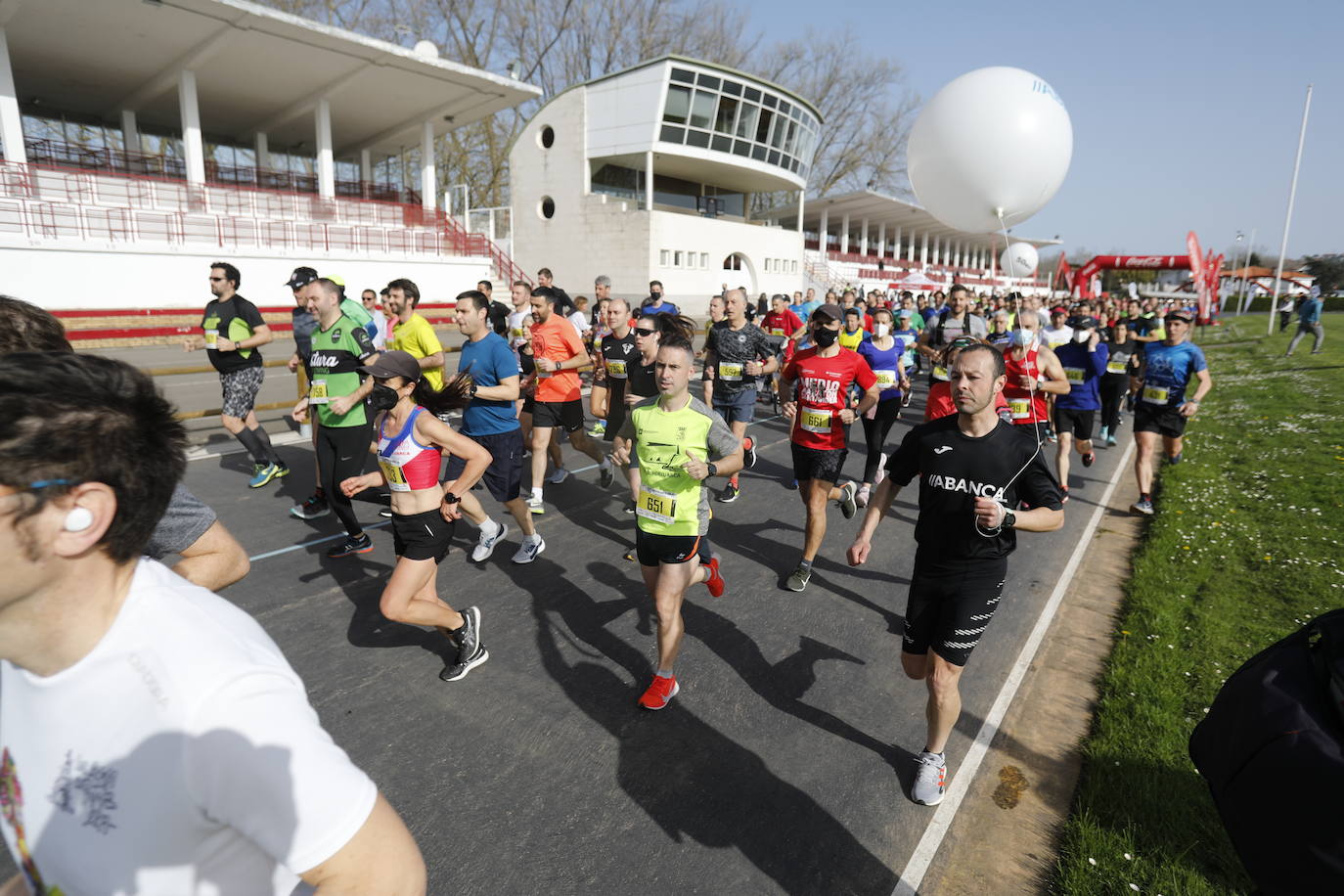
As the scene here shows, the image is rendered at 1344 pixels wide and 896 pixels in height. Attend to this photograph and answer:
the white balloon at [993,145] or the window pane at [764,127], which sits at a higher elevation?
the window pane at [764,127]

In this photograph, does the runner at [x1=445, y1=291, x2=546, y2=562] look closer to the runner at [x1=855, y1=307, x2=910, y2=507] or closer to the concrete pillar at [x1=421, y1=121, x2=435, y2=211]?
the runner at [x1=855, y1=307, x2=910, y2=507]

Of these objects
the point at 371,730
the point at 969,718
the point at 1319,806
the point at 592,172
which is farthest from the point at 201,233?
the point at 1319,806

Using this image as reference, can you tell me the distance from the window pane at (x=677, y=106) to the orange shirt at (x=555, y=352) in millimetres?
29504

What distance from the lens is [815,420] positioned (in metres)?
5.84

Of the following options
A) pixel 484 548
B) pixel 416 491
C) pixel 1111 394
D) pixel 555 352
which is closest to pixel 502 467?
pixel 484 548

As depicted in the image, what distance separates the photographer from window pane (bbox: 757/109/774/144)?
122 ft

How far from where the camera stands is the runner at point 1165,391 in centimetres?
756

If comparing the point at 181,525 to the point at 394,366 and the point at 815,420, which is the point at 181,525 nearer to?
the point at 394,366

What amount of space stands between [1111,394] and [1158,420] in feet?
10.5

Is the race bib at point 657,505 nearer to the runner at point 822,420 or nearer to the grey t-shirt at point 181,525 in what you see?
the runner at point 822,420

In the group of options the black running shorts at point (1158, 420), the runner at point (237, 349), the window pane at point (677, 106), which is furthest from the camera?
the window pane at point (677, 106)

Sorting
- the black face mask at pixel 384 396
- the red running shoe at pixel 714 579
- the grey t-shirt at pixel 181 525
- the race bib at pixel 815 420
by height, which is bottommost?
the red running shoe at pixel 714 579

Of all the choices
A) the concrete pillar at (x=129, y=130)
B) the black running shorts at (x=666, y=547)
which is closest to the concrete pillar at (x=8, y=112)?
the concrete pillar at (x=129, y=130)

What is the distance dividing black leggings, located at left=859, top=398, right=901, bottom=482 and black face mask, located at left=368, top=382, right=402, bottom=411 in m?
5.57
